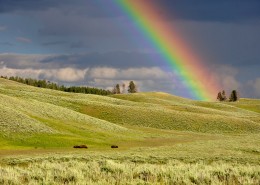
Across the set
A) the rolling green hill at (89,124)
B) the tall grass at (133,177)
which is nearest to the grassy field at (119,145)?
the tall grass at (133,177)

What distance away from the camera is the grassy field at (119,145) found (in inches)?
911

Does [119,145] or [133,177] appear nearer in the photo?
[133,177]

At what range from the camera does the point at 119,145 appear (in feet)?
213

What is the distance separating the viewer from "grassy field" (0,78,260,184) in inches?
911

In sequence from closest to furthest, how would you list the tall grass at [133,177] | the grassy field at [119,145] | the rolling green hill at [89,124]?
the tall grass at [133,177]
the grassy field at [119,145]
the rolling green hill at [89,124]

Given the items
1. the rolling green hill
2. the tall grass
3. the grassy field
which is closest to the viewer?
the tall grass

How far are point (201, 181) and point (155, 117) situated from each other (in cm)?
9771

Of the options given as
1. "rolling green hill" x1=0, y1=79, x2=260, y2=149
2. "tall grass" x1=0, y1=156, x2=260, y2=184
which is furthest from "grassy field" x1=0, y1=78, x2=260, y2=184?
"rolling green hill" x1=0, y1=79, x2=260, y2=149

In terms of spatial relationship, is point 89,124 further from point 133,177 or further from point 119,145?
point 133,177

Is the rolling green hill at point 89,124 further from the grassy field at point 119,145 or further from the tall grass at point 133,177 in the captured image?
the tall grass at point 133,177

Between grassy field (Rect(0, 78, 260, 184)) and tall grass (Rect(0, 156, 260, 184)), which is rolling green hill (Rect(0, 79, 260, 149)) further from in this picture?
tall grass (Rect(0, 156, 260, 184))

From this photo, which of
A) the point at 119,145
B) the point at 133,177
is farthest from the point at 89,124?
the point at 133,177

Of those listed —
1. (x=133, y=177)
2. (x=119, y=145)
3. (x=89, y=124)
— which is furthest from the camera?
(x=89, y=124)

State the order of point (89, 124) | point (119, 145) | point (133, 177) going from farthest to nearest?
point (89, 124), point (119, 145), point (133, 177)
